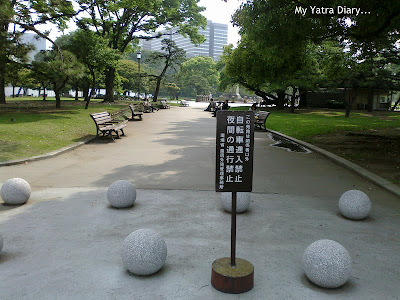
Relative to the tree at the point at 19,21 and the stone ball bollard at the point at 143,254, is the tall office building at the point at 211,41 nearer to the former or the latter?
the tree at the point at 19,21

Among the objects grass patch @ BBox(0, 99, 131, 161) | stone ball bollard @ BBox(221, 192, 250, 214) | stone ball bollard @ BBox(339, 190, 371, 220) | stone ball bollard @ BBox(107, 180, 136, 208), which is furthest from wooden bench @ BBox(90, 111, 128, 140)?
stone ball bollard @ BBox(339, 190, 371, 220)

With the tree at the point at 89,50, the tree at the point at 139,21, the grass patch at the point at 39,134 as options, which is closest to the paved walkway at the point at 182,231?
the grass patch at the point at 39,134

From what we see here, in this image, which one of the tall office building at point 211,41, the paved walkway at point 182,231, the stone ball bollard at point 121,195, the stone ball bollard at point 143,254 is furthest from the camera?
the tall office building at point 211,41

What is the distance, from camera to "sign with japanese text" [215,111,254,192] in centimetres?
368

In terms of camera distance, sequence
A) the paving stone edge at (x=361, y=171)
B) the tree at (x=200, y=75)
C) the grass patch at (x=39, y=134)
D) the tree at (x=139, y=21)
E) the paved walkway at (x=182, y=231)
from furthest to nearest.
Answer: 1. the tree at (x=200, y=75)
2. the tree at (x=139, y=21)
3. the grass patch at (x=39, y=134)
4. the paving stone edge at (x=361, y=171)
5. the paved walkway at (x=182, y=231)

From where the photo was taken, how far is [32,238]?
498 centimetres

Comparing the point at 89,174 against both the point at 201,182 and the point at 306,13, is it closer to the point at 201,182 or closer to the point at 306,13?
the point at 201,182

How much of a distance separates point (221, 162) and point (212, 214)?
2.62m

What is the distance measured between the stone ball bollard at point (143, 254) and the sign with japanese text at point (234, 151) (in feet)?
3.41

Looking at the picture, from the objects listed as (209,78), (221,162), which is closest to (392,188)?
(221,162)

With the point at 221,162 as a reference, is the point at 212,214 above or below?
below

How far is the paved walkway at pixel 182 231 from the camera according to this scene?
3.80 meters

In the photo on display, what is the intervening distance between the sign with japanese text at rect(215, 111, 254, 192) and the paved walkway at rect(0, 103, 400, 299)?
1.17 metres

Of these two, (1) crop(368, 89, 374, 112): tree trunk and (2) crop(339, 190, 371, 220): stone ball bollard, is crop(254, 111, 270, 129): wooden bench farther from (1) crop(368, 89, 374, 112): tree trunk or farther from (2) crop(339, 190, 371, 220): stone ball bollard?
(1) crop(368, 89, 374, 112): tree trunk
